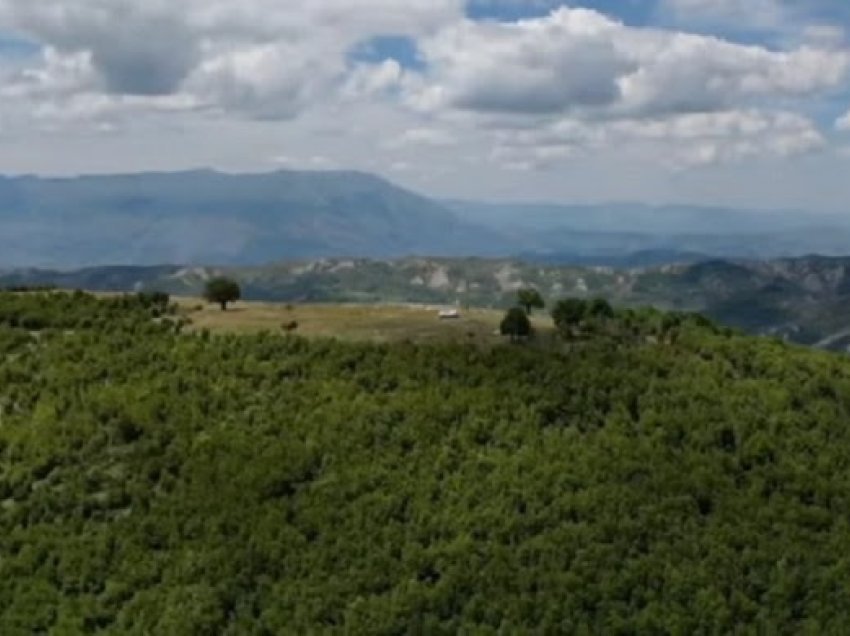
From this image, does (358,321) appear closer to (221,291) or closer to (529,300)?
(221,291)

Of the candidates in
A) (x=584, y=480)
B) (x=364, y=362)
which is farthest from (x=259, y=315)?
(x=584, y=480)

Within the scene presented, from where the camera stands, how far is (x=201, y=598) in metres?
70.8

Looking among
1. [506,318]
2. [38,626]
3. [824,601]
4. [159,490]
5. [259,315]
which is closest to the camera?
[38,626]

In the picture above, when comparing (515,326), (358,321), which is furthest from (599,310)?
(358,321)

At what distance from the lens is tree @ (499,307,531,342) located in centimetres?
10444

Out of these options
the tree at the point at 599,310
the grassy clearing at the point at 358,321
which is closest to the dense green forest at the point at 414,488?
the grassy clearing at the point at 358,321

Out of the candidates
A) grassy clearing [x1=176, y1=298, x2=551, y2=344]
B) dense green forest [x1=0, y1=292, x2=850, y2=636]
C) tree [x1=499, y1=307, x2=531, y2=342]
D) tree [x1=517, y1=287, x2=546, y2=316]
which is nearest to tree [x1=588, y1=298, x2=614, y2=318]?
grassy clearing [x1=176, y1=298, x2=551, y2=344]

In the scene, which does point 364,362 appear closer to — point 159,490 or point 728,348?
point 159,490

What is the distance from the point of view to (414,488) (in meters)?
80.9

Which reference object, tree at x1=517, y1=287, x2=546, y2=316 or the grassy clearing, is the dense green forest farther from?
tree at x1=517, y1=287, x2=546, y2=316

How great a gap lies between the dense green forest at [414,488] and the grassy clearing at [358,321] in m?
6.06

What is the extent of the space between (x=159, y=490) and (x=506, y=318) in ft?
124

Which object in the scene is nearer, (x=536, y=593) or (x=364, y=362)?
(x=536, y=593)

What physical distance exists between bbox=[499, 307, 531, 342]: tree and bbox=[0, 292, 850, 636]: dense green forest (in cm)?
228
